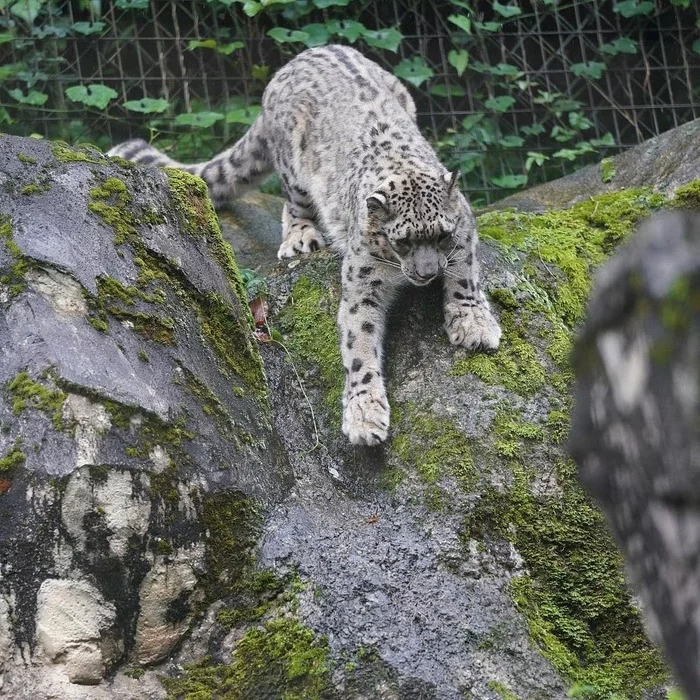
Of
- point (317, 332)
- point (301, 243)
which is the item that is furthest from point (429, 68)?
point (317, 332)

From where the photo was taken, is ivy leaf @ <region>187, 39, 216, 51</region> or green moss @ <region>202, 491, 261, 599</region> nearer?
green moss @ <region>202, 491, 261, 599</region>

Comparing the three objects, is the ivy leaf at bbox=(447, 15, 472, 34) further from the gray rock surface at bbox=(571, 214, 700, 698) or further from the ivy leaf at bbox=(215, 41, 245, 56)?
the gray rock surface at bbox=(571, 214, 700, 698)

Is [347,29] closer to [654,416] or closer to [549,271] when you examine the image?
[549,271]

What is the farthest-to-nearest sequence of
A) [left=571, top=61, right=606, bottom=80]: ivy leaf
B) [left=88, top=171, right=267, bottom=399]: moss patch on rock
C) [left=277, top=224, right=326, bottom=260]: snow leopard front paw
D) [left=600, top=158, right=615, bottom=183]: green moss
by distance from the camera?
[left=571, top=61, right=606, bottom=80]: ivy leaf, [left=600, top=158, right=615, bottom=183]: green moss, [left=277, top=224, right=326, bottom=260]: snow leopard front paw, [left=88, top=171, right=267, bottom=399]: moss patch on rock

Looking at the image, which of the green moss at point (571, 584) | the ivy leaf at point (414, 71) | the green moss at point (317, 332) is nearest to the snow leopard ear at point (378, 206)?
the green moss at point (317, 332)

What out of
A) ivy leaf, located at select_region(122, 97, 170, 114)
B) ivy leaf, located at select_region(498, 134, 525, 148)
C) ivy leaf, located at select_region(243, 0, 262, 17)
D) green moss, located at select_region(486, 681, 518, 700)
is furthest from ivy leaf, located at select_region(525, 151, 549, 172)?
green moss, located at select_region(486, 681, 518, 700)

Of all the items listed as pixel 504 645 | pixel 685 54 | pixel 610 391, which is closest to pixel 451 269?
pixel 504 645

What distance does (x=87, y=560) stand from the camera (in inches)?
156

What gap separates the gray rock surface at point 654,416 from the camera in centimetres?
176

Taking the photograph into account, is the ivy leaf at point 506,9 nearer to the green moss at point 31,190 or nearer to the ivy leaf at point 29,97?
the ivy leaf at point 29,97

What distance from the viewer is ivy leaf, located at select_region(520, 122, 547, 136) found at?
9.26 meters

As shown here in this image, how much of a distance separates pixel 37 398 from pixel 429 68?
19.5 ft

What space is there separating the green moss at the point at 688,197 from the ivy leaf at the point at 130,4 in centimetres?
446

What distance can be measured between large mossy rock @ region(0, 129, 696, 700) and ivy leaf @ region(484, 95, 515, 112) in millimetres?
3968
